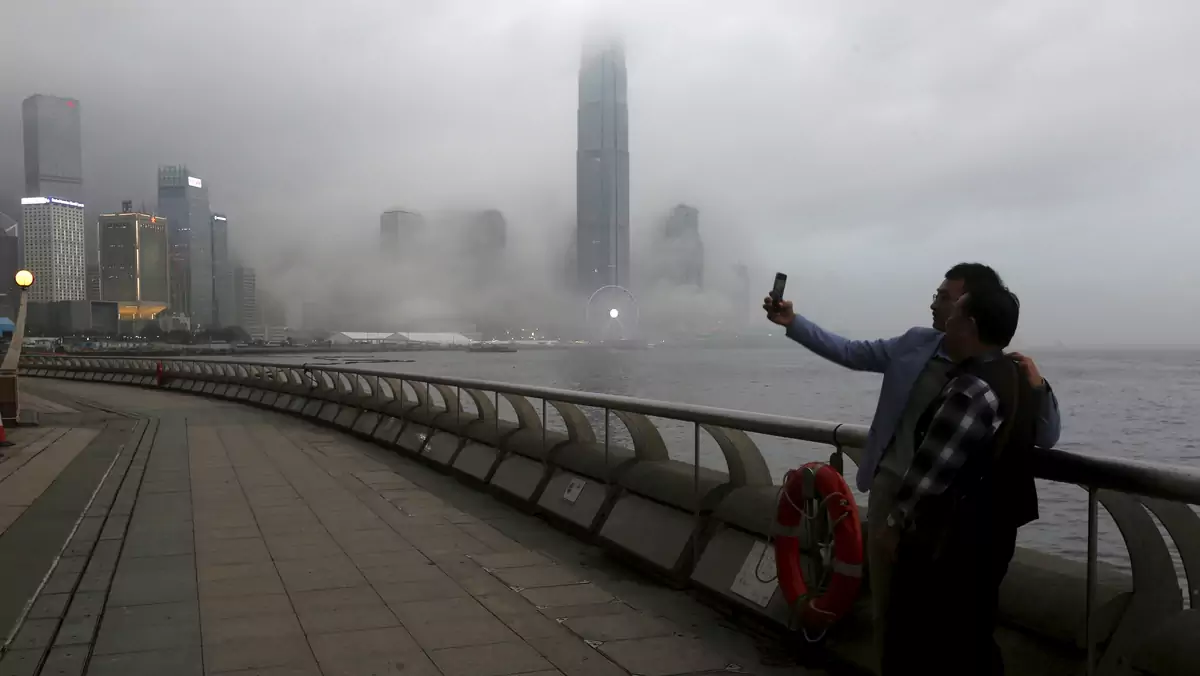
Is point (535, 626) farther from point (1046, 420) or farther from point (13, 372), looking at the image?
point (13, 372)

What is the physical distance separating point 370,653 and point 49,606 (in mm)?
2448

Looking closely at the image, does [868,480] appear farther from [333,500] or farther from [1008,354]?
[333,500]

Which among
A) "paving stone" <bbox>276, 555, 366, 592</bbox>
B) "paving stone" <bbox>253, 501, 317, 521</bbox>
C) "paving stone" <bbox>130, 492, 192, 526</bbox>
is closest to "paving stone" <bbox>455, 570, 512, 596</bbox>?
"paving stone" <bbox>276, 555, 366, 592</bbox>

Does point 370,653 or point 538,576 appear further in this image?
point 538,576

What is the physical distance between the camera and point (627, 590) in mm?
6434

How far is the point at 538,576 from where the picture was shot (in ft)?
22.4

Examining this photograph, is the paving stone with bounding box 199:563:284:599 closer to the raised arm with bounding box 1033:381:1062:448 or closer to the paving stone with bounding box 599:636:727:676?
the paving stone with bounding box 599:636:727:676

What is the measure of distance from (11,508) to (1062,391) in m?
79.8

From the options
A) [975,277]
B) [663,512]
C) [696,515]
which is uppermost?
[975,277]

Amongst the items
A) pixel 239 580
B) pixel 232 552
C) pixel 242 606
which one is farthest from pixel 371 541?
pixel 242 606

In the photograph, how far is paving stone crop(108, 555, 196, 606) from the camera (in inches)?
245

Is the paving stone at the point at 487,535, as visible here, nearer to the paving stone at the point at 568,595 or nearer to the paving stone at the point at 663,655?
the paving stone at the point at 568,595

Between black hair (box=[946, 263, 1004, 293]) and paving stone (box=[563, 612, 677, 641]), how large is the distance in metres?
3.09

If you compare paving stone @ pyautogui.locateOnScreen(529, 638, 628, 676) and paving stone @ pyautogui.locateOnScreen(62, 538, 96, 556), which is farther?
paving stone @ pyautogui.locateOnScreen(62, 538, 96, 556)
